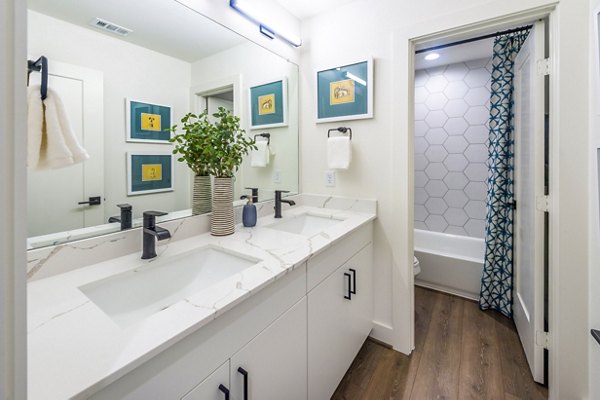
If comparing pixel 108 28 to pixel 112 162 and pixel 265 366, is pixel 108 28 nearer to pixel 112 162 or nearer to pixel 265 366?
pixel 112 162

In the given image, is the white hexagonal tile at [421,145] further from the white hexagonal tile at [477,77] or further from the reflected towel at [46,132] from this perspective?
the reflected towel at [46,132]

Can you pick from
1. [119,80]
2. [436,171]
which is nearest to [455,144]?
[436,171]

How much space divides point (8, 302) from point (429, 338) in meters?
2.12

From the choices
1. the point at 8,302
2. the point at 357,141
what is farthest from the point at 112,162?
the point at 357,141

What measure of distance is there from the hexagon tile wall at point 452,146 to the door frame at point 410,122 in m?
1.55

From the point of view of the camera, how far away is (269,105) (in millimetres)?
1843

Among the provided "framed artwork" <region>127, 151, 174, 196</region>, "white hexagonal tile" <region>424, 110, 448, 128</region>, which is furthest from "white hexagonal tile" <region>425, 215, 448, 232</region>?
"framed artwork" <region>127, 151, 174, 196</region>

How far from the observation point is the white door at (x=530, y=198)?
1.40 metres

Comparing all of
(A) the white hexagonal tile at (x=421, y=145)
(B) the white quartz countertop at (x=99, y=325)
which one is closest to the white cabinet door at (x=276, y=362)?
(B) the white quartz countertop at (x=99, y=325)

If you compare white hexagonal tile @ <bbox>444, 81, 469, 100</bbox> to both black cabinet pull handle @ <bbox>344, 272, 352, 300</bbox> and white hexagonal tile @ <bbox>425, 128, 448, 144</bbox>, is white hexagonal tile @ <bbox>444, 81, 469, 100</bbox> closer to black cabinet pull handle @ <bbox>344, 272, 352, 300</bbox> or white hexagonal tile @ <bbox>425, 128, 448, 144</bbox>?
white hexagonal tile @ <bbox>425, 128, 448, 144</bbox>

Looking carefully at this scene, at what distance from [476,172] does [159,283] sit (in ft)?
10.1

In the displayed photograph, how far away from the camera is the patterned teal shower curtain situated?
2010 millimetres

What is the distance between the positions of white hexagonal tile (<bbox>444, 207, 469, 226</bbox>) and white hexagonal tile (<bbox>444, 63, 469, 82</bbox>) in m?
1.39

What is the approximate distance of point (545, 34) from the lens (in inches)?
53.7
